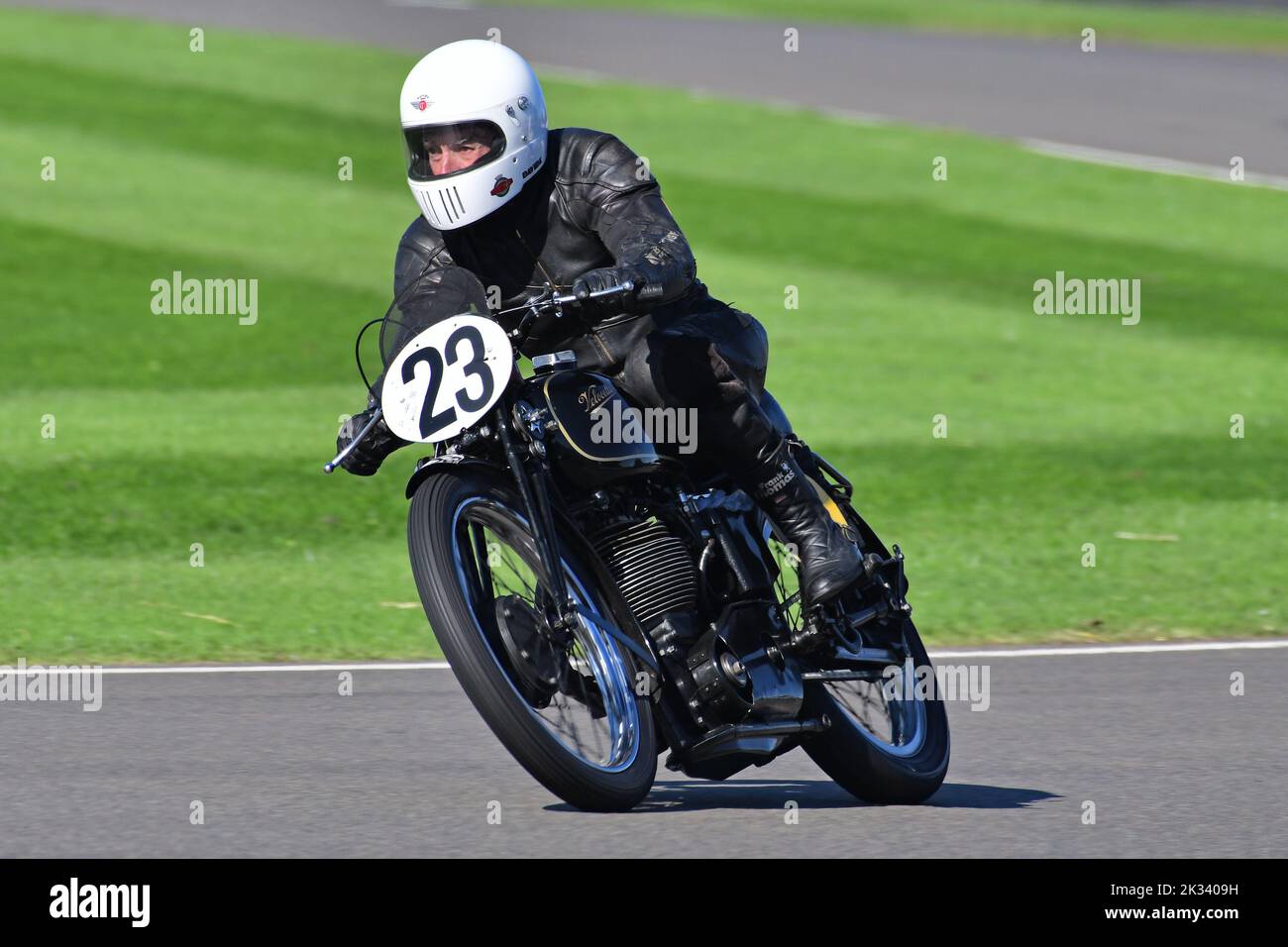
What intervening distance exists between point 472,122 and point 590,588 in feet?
3.95

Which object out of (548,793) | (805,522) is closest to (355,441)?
(548,793)

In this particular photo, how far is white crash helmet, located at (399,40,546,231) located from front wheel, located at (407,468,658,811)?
0.75 meters

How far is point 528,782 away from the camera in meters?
6.42

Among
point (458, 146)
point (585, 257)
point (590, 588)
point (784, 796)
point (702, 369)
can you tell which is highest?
point (458, 146)

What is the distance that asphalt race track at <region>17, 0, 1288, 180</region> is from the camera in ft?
82.9

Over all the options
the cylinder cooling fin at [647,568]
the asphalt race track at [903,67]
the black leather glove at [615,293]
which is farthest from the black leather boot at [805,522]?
the asphalt race track at [903,67]

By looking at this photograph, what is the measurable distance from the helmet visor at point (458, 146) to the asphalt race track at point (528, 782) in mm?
1629

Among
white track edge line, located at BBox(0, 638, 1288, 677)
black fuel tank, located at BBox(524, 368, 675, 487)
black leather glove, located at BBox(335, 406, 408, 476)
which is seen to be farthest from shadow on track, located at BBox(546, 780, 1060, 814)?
white track edge line, located at BBox(0, 638, 1288, 677)

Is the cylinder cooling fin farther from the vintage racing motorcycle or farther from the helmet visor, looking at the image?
the helmet visor

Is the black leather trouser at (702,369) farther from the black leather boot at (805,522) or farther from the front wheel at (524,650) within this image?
the front wheel at (524,650)

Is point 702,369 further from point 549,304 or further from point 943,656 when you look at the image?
point 943,656
